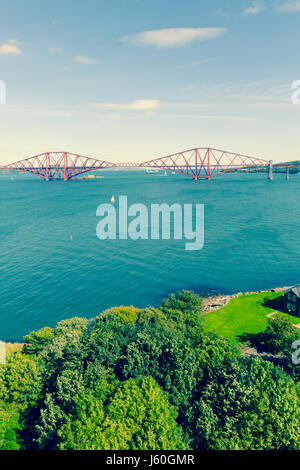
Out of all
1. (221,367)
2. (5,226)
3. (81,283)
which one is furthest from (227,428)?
(5,226)

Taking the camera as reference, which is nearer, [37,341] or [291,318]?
[37,341]

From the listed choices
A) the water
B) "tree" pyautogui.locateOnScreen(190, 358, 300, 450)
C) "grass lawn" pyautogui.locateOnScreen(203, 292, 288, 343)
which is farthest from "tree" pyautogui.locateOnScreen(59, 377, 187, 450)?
the water

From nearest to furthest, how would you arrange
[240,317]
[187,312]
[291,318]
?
[187,312] < [291,318] < [240,317]

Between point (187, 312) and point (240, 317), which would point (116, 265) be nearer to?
point (187, 312)

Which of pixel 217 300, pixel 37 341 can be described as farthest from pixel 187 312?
pixel 37 341

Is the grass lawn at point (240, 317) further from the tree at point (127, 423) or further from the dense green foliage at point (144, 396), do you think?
the tree at point (127, 423)
